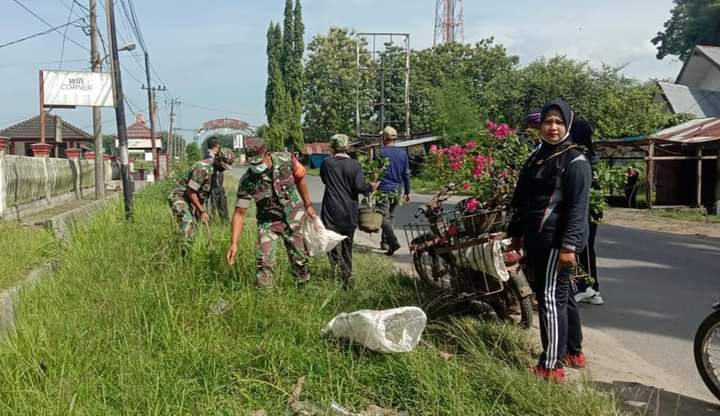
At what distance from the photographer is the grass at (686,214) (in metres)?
13.5

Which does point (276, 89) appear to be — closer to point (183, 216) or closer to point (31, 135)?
point (31, 135)

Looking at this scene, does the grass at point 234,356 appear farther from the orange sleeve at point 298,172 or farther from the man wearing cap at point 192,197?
the man wearing cap at point 192,197

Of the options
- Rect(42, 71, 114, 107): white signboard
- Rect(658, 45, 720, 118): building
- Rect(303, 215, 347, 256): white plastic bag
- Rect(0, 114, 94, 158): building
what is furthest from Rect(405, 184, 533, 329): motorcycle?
Rect(0, 114, 94, 158): building

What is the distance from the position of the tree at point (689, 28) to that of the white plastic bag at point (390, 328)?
143 feet

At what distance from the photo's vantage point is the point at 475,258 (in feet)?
13.7

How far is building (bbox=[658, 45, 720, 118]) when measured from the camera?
29078 mm

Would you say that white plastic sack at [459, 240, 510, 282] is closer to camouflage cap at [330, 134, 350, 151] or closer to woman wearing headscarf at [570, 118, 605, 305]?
woman wearing headscarf at [570, 118, 605, 305]

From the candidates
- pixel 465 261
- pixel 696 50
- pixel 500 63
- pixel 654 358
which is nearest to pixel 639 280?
pixel 654 358

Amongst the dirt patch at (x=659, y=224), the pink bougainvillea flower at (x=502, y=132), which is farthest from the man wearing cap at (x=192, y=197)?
the dirt patch at (x=659, y=224)

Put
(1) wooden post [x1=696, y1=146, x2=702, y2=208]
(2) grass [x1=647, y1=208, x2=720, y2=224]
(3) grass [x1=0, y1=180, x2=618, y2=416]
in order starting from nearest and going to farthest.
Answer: (3) grass [x1=0, y1=180, x2=618, y2=416] < (2) grass [x1=647, y1=208, x2=720, y2=224] < (1) wooden post [x1=696, y1=146, x2=702, y2=208]

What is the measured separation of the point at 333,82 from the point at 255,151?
55184mm

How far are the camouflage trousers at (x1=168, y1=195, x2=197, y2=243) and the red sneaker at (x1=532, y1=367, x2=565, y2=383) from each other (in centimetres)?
441

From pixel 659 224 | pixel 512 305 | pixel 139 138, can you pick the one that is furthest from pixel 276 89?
pixel 512 305

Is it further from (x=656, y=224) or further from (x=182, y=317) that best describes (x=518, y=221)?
(x=656, y=224)
